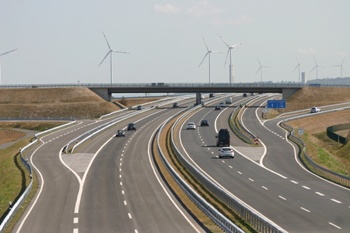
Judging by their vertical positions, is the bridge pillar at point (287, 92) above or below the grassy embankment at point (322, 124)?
above

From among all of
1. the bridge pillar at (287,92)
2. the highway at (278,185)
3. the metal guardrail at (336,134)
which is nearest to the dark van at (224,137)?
the highway at (278,185)

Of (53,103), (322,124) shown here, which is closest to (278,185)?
(322,124)

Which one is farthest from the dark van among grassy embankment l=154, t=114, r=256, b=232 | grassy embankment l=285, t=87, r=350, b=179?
grassy embankment l=285, t=87, r=350, b=179

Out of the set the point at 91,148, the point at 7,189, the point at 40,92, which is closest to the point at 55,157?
the point at 91,148

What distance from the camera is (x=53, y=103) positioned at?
455 feet

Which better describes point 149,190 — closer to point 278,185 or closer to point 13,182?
point 278,185

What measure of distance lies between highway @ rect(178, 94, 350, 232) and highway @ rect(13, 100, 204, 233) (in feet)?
16.7

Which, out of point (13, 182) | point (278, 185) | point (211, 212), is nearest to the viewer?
Answer: point (211, 212)

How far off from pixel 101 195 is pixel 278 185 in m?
13.7

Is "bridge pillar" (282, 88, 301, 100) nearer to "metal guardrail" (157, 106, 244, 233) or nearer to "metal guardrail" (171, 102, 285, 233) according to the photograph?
"metal guardrail" (157, 106, 244, 233)

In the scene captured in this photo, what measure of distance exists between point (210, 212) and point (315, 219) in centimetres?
573

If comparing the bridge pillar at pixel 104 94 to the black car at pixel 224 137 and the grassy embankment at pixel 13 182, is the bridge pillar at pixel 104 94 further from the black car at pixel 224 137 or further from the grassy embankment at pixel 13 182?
the black car at pixel 224 137

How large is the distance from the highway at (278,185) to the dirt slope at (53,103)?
6349cm

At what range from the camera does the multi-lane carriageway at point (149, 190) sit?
2594 centimetres
